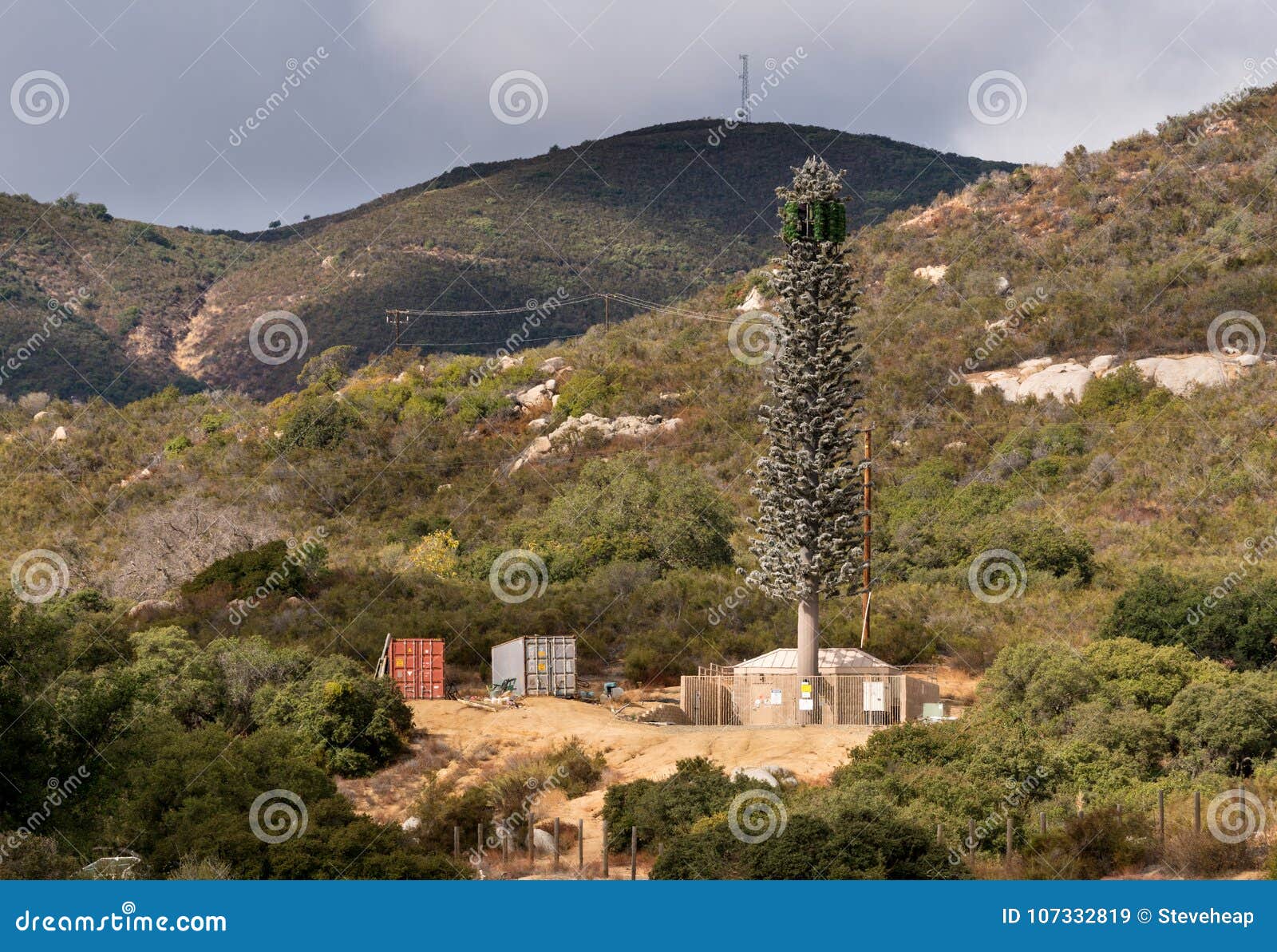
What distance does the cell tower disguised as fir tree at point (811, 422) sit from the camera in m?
33.2

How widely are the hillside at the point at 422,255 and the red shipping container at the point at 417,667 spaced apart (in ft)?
249

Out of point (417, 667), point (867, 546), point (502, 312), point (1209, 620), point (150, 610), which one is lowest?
point (417, 667)

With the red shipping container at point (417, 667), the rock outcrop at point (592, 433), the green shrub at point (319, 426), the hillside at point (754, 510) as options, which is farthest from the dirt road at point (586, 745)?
the green shrub at point (319, 426)

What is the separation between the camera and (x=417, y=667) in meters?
35.5

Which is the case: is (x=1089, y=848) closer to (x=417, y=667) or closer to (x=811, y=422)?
(x=811, y=422)

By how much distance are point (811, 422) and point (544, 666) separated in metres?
8.77

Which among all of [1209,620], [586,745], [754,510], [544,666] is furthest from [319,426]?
[1209,620]

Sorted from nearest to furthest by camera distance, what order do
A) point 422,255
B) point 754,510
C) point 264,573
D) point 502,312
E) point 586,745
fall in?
1. point 586,745
2. point 264,573
3. point 754,510
4. point 502,312
5. point 422,255

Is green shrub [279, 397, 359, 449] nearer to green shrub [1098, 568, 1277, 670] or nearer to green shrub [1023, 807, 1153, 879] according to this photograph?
green shrub [1098, 568, 1277, 670]

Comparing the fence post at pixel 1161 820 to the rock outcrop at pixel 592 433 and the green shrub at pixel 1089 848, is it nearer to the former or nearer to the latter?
the green shrub at pixel 1089 848

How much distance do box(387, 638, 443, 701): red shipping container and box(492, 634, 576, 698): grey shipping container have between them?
1787mm

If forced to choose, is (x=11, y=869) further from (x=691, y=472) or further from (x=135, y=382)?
(x=135, y=382)

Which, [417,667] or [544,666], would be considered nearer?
[417,667]

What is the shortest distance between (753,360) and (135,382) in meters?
63.5
